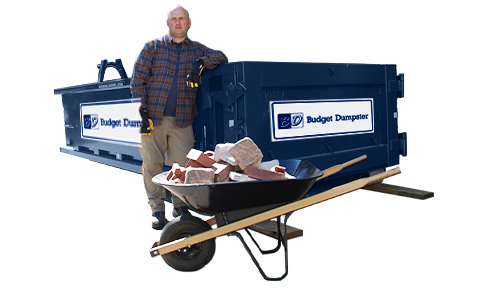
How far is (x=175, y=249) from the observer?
321 cm

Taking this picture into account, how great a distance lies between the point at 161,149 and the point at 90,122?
268 cm

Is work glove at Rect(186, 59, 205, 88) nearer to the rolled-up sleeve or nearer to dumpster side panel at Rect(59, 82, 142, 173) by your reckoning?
the rolled-up sleeve

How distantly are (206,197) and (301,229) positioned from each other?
1.02 meters

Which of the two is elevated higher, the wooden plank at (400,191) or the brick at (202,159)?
the brick at (202,159)

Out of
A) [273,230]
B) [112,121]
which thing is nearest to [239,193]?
[273,230]

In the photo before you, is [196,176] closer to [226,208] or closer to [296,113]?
[226,208]

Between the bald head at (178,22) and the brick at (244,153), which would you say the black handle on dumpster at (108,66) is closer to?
the bald head at (178,22)

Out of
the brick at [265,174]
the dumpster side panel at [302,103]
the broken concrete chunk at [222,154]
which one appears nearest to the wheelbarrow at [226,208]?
the brick at [265,174]

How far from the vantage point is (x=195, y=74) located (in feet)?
13.8

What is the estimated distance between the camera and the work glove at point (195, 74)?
4188 mm

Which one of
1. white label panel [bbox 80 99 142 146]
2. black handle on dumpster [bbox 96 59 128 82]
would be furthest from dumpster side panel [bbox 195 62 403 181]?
black handle on dumpster [bbox 96 59 128 82]

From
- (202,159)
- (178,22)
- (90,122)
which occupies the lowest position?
(202,159)

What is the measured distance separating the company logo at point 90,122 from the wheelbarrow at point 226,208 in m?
3.54

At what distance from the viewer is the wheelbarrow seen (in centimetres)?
310
